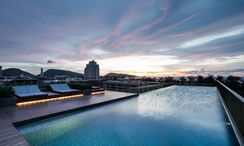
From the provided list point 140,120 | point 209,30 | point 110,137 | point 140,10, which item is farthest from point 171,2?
point 110,137

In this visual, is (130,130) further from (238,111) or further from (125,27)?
(125,27)

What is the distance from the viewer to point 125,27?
779 cm

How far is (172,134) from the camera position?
138 inches

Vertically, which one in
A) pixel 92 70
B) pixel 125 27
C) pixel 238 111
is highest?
pixel 125 27

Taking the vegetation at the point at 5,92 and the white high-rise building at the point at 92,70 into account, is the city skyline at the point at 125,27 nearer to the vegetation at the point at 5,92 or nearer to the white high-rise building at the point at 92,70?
the vegetation at the point at 5,92

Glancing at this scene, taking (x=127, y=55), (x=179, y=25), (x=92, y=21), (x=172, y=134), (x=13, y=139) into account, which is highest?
(x=92, y=21)

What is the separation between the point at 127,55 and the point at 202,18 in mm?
6885

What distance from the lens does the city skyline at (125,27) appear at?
5832 millimetres

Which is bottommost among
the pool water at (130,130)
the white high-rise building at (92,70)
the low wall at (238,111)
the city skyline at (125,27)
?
the pool water at (130,130)

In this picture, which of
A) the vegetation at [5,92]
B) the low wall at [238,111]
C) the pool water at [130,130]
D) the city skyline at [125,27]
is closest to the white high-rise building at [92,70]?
the city skyline at [125,27]

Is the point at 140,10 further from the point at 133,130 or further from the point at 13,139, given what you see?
the point at 13,139

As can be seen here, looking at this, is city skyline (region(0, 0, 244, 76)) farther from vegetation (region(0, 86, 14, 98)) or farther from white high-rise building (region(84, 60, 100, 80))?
white high-rise building (region(84, 60, 100, 80))

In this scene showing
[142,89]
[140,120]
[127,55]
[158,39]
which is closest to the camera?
[140,120]

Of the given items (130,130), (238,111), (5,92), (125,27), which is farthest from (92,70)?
(238,111)
